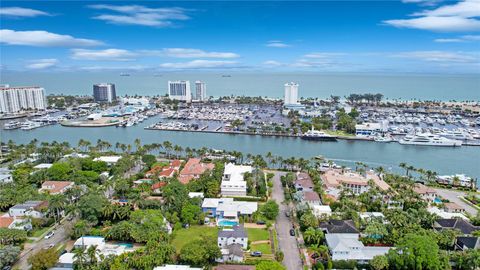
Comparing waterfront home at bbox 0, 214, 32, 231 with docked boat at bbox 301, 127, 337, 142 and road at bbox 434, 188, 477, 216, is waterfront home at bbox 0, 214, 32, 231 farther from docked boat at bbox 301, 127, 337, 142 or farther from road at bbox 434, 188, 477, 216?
docked boat at bbox 301, 127, 337, 142

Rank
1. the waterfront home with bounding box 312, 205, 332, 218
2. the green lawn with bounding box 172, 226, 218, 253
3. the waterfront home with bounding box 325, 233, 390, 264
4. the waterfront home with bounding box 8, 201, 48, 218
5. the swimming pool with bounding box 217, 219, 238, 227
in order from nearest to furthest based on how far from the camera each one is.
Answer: the waterfront home with bounding box 325, 233, 390, 264 → the green lawn with bounding box 172, 226, 218, 253 → the swimming pool with bounding box 217, 219, 238, 227 → the waterfront home with bounding box 8, 201, 48, 218 → the waterfront home with bounding box 312, 205, 332, 218

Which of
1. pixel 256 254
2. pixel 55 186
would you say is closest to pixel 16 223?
pixel 55 186

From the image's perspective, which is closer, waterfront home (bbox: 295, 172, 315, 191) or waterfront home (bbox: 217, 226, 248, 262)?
waterfront home (bbox: 217, 226, 248, 262)

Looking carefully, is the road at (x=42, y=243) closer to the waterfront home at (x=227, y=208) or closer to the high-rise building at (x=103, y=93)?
the waterfront home at (x=227, y=208)

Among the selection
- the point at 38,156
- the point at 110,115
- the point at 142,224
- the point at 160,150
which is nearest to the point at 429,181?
the point at 142,224

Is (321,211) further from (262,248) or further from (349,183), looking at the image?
(349,183)

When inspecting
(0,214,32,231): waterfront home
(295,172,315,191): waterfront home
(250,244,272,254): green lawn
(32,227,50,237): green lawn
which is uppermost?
(295,172,315,191): waterfront home

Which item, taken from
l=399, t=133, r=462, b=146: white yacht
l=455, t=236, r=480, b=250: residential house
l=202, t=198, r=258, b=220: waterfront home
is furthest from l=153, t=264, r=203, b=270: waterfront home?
l=399, t=133, r=462, b=146: white yacht
